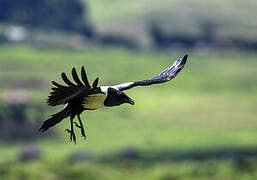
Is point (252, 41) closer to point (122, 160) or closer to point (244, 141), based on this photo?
point (244, 141)

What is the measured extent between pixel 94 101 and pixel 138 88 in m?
83.9

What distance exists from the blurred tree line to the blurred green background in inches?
7.0

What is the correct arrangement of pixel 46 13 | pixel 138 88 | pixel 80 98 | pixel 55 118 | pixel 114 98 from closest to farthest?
pixel 114 98, pixel 80 98, pixel 55 118, pixel 138 88, pixel 46 13

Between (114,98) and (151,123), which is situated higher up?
(114,98)

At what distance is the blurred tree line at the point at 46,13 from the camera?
132625mm

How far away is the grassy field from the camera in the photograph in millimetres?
69062

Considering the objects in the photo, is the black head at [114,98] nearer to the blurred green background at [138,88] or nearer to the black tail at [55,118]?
the black tail at [55,118]

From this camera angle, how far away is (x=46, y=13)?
5320 inches

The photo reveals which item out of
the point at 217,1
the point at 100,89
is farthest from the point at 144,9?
the point at 100,89

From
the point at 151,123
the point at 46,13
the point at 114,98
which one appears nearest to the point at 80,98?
the point at 114,98

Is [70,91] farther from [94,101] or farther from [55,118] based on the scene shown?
[55,118]

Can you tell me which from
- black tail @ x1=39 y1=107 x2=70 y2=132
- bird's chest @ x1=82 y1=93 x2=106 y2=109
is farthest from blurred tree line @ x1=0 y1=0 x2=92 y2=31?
bird's chest @ x1=82 y1=93 x2=106 y2=109

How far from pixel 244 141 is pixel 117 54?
42.9 m

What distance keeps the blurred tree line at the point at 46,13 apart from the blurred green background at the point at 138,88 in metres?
0.18
